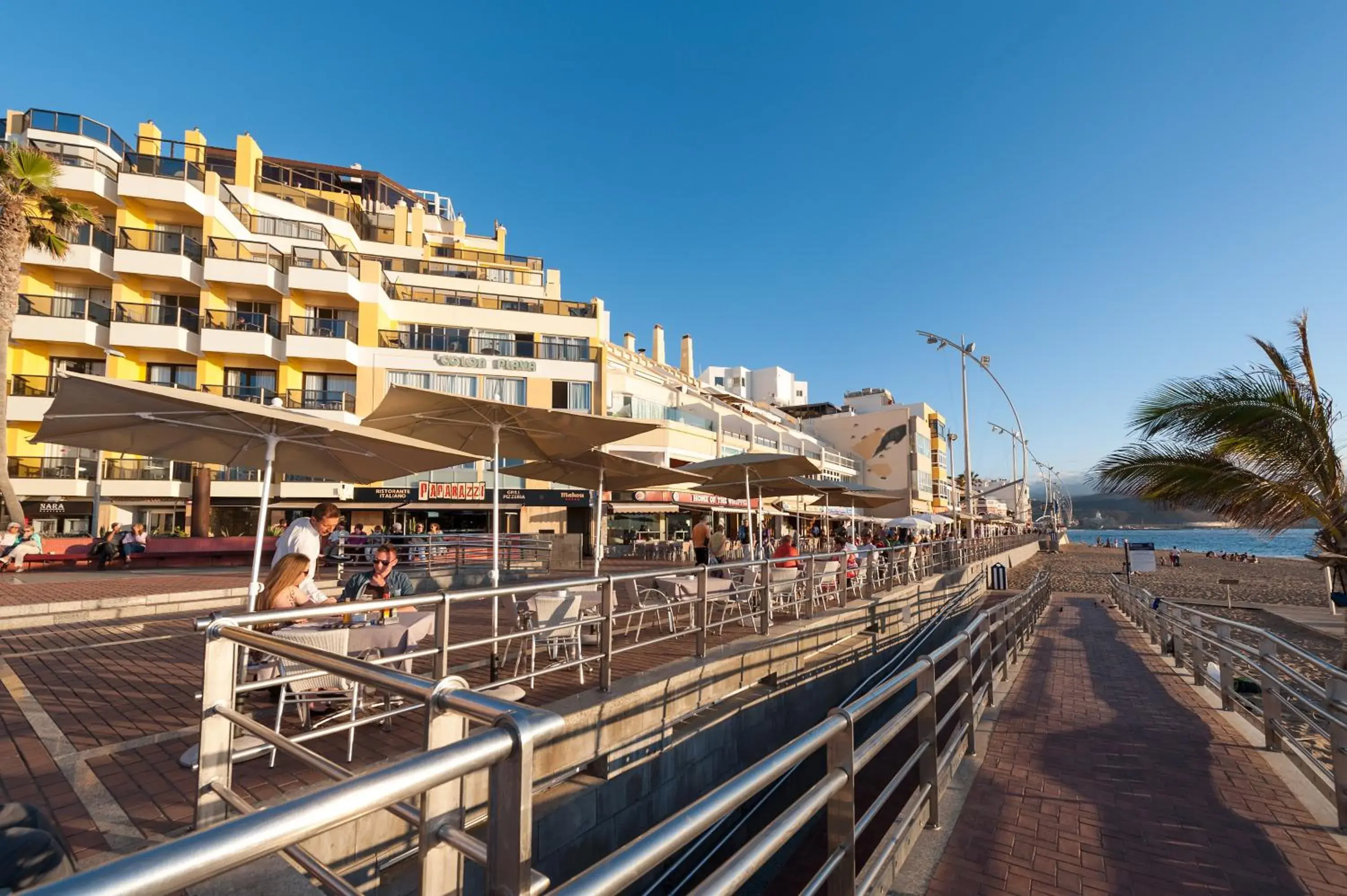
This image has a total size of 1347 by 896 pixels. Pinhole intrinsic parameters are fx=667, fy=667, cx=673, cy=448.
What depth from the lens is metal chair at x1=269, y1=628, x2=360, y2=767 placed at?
4227 millimetres

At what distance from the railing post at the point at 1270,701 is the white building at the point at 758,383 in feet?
290

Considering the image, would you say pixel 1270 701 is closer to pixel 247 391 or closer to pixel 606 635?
pixel 606 635

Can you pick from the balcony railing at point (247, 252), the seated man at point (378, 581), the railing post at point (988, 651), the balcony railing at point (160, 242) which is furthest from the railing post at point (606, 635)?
the balcony railing at point (160, 242)

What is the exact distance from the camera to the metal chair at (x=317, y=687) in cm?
423

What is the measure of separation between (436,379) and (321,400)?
5322mm

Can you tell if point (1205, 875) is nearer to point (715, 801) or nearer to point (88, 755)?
point (715, 801)

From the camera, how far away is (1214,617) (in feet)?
26.3

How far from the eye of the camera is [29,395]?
93.0 feet

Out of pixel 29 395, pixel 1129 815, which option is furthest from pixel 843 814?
pixel 29 395

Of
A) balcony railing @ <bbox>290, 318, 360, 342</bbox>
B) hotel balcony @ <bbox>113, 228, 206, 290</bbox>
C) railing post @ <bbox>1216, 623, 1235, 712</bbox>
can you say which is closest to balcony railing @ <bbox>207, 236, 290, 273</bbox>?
hotel balcony @ <bbox>113, 228, 206, 290</bbox>

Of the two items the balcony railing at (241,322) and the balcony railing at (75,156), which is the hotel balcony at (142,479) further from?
the balcony railing at (75,156)

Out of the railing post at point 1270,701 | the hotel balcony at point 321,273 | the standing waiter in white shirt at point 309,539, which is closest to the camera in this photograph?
the railing post at point 1270,701

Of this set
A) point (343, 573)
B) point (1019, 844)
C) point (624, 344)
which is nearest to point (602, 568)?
point (343, 573)

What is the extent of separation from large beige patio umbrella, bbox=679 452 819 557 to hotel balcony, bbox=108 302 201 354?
28.1 metres
